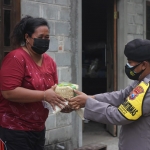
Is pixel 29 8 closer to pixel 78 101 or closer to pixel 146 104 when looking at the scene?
pixel 78 101

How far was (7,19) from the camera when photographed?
Answer: 178 inches

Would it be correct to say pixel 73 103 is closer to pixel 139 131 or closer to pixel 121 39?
pixel 139 131

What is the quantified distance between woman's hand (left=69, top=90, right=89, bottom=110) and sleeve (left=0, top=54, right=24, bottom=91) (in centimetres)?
46

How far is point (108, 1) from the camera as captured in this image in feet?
22.1

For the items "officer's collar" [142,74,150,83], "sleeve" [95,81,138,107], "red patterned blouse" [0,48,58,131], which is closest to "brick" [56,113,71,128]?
"red patterned blouse" [0,48,58,131]

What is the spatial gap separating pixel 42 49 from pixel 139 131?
1.16 metres

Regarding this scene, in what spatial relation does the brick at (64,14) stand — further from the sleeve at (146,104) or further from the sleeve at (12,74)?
the sleeve at (146,104)

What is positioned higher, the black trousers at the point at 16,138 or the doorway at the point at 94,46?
the doorway at the point at 94,46

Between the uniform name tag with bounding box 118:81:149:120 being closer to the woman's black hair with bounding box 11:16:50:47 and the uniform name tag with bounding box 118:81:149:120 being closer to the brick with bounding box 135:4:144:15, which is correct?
the woman's black hair with bounding box 11:16:50:47

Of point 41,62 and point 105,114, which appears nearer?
point 105,114

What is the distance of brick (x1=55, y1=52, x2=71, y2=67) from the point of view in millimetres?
5250

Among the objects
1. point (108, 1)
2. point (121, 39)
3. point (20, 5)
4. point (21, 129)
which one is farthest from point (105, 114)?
point (108, 1)

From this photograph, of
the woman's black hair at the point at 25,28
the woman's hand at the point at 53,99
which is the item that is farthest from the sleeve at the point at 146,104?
the woman's black hair at the point at 25,28

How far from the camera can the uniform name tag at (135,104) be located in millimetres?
2342
